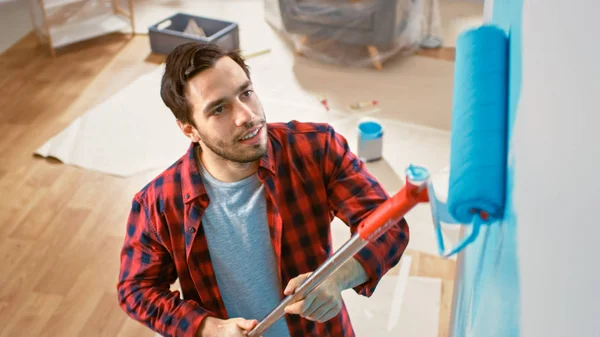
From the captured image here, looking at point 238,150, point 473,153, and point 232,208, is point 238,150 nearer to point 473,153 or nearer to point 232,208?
point 232,208

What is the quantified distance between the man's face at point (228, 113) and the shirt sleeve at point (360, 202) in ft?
0.55

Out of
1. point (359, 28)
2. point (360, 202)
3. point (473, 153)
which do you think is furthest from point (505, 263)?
point (359, 28)

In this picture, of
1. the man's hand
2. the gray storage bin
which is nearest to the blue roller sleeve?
the man's hand

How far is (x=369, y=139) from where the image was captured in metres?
2.83

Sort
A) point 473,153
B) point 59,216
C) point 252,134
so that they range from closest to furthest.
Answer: point 473,153 < point 252,134 < point 59,216

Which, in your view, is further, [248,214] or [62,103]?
[62,103]

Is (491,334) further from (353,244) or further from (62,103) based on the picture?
(62,103)

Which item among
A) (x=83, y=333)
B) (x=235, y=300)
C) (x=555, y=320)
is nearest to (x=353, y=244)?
(x=555, y=320)

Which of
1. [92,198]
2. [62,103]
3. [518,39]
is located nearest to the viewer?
[518,39]

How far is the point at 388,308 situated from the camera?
225cm

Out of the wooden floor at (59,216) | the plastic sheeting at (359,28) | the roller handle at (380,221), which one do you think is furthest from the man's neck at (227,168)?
the plastic sheeting at (359,28)

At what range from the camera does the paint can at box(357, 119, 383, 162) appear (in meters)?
2.82

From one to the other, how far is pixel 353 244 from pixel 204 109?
0.58 m

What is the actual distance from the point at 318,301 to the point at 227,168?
34 centimetres
